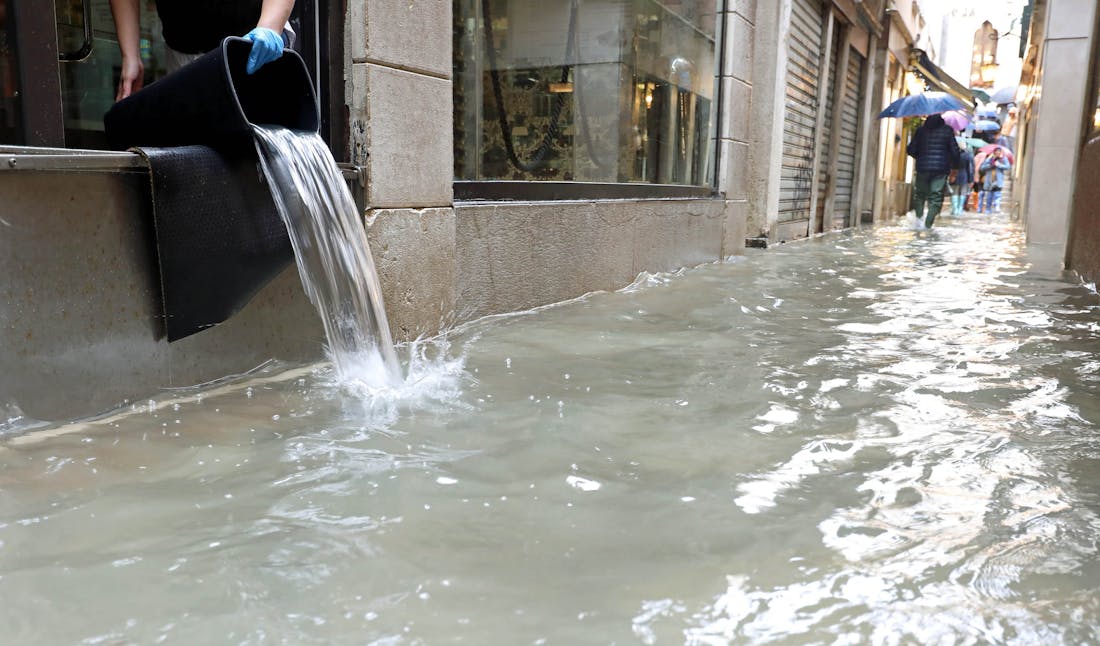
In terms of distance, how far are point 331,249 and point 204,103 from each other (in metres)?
0.80

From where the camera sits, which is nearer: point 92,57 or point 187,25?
point 187,25

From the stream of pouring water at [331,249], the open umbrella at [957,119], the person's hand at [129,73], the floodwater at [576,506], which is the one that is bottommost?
the floodwater at [576,506]

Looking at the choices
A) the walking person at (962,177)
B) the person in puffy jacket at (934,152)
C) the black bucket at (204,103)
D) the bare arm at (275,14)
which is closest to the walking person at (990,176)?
the walking person at (962,177)

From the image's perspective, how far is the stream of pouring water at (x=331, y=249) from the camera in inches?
134

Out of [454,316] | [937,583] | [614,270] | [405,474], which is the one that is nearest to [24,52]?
[405,474]

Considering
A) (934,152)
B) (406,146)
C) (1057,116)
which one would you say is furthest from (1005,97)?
(406,146)

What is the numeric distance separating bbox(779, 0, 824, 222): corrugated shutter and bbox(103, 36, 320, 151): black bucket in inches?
354

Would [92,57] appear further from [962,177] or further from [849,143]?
[962,177]

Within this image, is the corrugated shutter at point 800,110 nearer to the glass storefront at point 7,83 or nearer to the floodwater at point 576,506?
the floodwater at point 576,506

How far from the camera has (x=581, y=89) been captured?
6418 millimetres

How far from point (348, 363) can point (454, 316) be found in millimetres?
1152

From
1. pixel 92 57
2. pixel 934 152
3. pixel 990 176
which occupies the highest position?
pixel 92 57

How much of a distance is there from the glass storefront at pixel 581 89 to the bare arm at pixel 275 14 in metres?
1.56

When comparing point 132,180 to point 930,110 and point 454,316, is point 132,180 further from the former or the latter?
point 930,110
